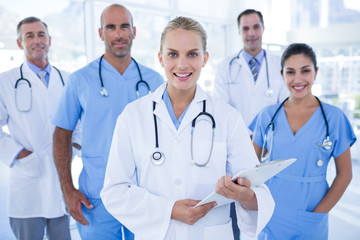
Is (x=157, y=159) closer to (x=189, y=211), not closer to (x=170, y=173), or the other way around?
(x=170, y=173)

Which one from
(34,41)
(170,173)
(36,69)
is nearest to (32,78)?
(36,69)

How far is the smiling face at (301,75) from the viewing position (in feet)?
4.98

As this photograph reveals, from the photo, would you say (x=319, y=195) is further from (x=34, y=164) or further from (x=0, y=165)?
(x=0, y=165)

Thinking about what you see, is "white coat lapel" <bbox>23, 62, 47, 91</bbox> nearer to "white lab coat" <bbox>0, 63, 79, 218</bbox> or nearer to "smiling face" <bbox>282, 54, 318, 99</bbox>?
"white lab coat" <bbox>0, 63, 79, 218</bbox>

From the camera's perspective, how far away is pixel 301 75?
1.52m

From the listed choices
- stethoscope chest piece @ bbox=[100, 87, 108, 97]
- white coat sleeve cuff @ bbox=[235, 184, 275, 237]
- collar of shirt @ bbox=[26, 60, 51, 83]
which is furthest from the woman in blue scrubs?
collar of shirt @ bbox=[26, 60, 51, 83]

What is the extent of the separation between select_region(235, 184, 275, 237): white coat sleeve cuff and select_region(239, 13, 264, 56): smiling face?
1.41 meters

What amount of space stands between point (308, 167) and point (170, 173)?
2.39 feet

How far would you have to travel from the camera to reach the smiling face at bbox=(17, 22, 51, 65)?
6.19ft

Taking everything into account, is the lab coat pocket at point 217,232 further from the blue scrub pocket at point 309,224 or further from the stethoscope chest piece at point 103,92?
the stethoscope chest piece at point 103,92

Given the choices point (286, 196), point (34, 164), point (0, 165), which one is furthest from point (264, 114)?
point (0, 165)

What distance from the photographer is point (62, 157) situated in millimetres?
1486

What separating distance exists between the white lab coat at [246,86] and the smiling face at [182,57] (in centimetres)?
111

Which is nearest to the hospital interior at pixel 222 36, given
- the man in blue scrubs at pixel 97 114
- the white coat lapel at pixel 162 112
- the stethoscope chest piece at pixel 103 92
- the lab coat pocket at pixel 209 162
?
the man in blue scrubs at pixel 97 114
